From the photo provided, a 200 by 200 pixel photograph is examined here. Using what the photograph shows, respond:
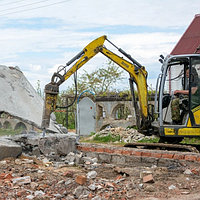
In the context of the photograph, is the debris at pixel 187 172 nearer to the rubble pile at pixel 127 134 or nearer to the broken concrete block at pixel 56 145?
the broken concrete block at pixel 56 145

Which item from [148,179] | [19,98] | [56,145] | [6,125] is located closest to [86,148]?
[56,145]

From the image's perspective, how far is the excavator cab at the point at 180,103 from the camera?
9406mm

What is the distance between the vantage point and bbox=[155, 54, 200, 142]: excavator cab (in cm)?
941

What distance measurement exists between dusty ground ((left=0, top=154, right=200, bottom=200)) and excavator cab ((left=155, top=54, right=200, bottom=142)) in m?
2.20

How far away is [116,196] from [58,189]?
91cm

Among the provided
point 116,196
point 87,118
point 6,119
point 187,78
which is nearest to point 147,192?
point 116,196

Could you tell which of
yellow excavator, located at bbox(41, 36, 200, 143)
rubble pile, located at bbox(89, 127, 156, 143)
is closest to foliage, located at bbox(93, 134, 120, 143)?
rubble pile, located at bbox(89, 127, 156, 143)

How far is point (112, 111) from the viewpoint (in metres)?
19.3

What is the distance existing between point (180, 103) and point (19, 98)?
5.52m

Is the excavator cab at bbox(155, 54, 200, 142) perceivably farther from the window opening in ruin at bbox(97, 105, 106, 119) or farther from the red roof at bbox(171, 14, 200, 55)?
the red roof at bbox(171, 14, 200, 55)

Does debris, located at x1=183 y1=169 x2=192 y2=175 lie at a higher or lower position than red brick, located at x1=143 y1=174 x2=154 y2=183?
lower

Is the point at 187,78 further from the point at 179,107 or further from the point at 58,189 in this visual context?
the point at 58,189

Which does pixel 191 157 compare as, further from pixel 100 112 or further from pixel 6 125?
pixel 100 112

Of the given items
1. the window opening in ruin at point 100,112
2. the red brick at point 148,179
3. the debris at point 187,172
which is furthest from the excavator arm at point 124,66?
the window opening in ruin at point 100,112
